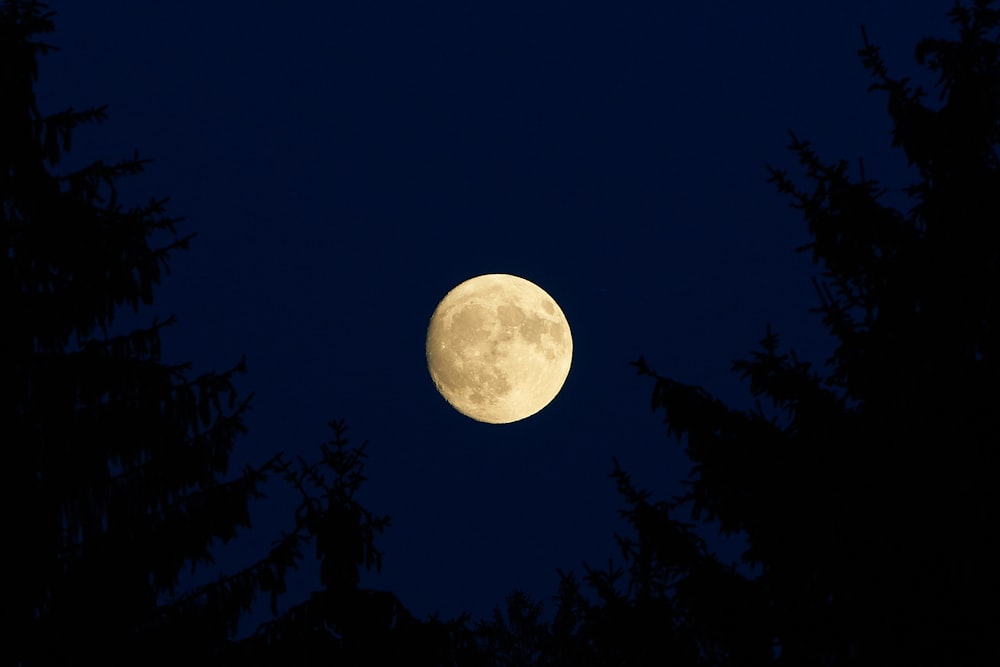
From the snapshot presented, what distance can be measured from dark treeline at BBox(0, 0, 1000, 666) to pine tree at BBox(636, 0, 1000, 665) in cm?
2

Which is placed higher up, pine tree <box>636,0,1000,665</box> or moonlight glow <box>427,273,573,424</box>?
moonlight glow <box>427,273,573,424</box>

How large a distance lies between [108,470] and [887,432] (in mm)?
6211

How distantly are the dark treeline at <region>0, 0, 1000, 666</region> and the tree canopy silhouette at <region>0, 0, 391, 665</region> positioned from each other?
2 centimetres

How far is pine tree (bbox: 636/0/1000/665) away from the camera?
8.45 meters

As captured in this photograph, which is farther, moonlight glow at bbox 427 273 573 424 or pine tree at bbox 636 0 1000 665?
moonlight glow at bbox 427 273 573 424

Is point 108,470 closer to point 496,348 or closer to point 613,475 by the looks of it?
point 613,475

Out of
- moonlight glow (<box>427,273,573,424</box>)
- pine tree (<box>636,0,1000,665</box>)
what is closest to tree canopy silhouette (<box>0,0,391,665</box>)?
pine tree (<box>636,0,1000,665</box>)

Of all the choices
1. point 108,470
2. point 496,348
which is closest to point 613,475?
point 108,470

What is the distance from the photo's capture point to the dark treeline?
322 inches

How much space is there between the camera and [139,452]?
8430 millimetres

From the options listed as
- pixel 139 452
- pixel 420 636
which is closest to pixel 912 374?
pixel 420 636

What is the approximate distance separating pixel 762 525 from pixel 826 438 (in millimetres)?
900

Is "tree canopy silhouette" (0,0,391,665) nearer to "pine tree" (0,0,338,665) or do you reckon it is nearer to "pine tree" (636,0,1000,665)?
"pine tree" (0,0,338,665)

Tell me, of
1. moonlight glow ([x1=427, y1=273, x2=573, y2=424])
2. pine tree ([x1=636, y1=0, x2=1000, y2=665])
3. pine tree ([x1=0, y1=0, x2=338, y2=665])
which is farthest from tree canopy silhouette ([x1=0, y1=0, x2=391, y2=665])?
moonlight glow ([x1=427, y1=273, x2=573, y2=424])
